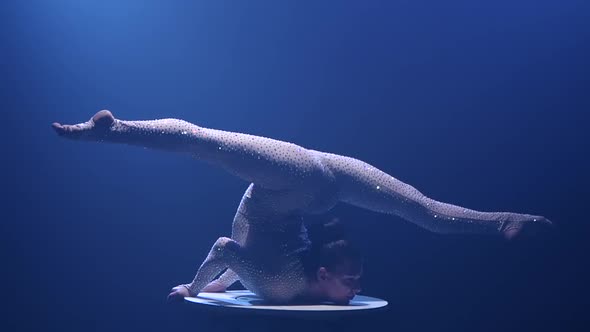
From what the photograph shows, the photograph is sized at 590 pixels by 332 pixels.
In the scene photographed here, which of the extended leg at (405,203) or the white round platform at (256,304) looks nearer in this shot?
the white round platform at (256,304)

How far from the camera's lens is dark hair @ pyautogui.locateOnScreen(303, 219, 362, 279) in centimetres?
199

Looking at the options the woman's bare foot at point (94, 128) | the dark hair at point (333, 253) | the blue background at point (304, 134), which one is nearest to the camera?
the woman's bare foot at point (94, 128)

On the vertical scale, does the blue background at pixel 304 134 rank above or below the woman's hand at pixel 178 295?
above

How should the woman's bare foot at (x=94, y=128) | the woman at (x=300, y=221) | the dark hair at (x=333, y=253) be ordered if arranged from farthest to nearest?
the dark hair at (x=333, y=253), the woman at (x=300, y=221), the woman's bare foot at (x=94, y=128)

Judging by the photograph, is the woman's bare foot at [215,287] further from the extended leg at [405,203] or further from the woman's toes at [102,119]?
the woman's toes at [102,119]

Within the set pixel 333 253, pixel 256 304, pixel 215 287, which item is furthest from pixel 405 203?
pixel 215 287

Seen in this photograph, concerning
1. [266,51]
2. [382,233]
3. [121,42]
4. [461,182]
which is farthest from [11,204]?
[461,182]

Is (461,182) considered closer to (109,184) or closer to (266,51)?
(266,51)

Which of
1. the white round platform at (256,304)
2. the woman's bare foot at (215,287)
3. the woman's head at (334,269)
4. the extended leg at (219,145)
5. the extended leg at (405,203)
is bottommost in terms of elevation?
the white round platform at (256,304)

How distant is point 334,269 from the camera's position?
198 cm

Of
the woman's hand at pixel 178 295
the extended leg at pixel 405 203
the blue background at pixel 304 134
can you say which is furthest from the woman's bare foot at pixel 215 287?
the extended leg at pixel 405 203

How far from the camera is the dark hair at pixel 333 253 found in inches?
78.4

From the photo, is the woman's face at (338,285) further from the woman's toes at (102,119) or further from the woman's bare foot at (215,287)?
the woman's toes at (102,119)

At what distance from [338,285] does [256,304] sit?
31 cm
